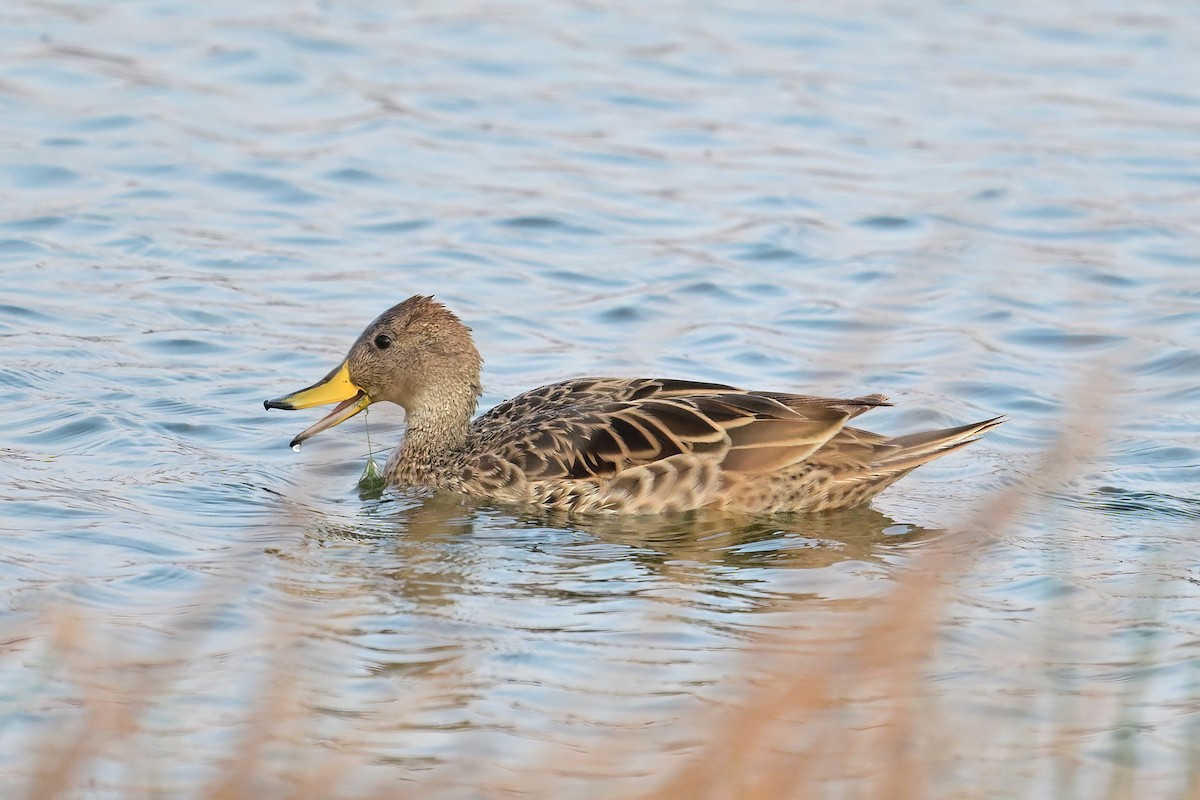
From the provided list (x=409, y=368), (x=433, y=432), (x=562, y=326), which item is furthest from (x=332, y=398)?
(x=562, y=326)

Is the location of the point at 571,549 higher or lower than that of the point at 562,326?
lower

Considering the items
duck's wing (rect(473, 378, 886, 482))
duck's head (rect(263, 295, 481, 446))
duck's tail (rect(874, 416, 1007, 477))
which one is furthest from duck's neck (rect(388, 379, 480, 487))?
duck's tail (rect(874, 416, 1007, 477))

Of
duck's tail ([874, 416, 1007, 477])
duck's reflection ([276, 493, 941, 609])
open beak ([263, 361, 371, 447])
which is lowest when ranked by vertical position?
duck's reflection ([276, 493, 941, 609])

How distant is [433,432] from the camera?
→ 365 inches

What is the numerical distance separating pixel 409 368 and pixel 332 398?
42 cm

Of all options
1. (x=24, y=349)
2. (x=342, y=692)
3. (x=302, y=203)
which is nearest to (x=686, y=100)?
(x=302, y=203)

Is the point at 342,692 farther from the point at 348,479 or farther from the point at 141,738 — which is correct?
the point at 348,479

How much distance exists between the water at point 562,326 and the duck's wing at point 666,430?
321 mm

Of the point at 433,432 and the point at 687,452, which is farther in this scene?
the point at 433,432

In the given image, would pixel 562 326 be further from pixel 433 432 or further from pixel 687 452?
pixel 687 452

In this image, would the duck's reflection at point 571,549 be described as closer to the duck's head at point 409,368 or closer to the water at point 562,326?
the water at point 562,326

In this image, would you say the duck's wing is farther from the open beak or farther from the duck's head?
the open beak

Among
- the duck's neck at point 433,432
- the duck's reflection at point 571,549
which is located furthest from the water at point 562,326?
the duck's neck at point 433,432

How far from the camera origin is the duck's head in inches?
361
